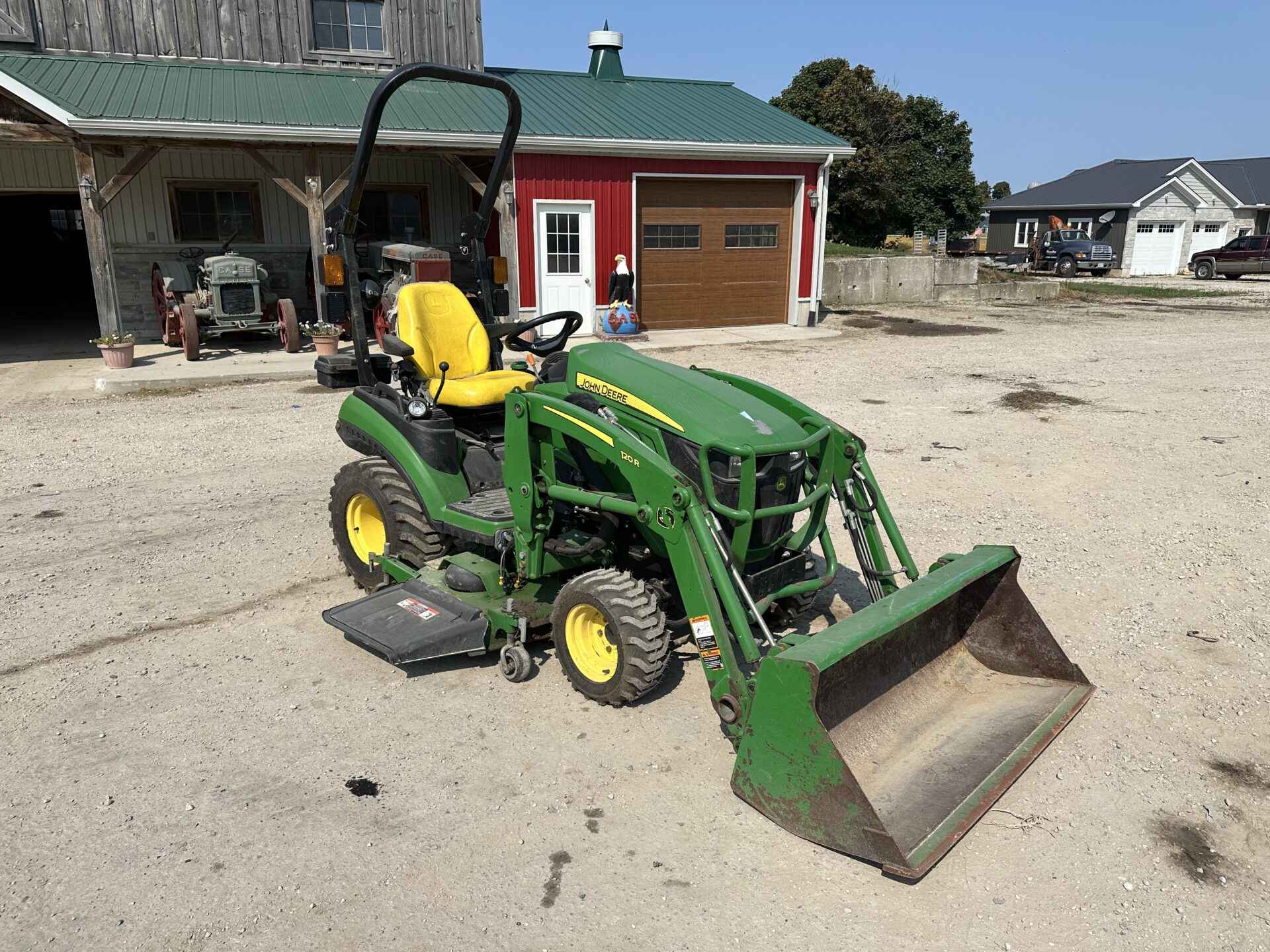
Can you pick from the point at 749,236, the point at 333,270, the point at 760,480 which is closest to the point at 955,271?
the point at 749,236

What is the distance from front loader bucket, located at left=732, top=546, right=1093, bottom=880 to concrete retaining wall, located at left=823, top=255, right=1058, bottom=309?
1713 cm

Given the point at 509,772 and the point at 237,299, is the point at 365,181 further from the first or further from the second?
the point at 237,299

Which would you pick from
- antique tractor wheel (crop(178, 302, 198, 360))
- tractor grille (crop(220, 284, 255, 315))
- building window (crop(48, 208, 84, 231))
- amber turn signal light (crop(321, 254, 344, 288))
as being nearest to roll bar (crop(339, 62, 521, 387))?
amber turn signal light (crop(321, 254, 344, 288))

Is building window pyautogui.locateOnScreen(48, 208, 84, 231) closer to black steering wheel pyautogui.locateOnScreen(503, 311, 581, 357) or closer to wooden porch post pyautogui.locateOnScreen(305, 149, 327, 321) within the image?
wooden porch post pyautogui.locateOnScreen(305, 149, 327, 321)

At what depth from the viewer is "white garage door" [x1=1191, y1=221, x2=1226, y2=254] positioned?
3641 cm

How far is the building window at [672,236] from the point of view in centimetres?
1577

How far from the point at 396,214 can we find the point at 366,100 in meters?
2.32

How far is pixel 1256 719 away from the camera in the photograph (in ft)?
12.2

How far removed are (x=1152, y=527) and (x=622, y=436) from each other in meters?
4.16

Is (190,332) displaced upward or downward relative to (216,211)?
downward

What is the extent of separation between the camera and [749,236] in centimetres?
1650

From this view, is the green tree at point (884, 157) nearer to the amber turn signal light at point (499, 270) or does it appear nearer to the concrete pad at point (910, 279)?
the concrete pad at point (910, 279)

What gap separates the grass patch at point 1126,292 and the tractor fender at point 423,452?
74.6 ft

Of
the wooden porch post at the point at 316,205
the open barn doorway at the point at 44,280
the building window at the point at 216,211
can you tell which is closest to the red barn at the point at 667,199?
the wooden porch post at the point at 316,205
